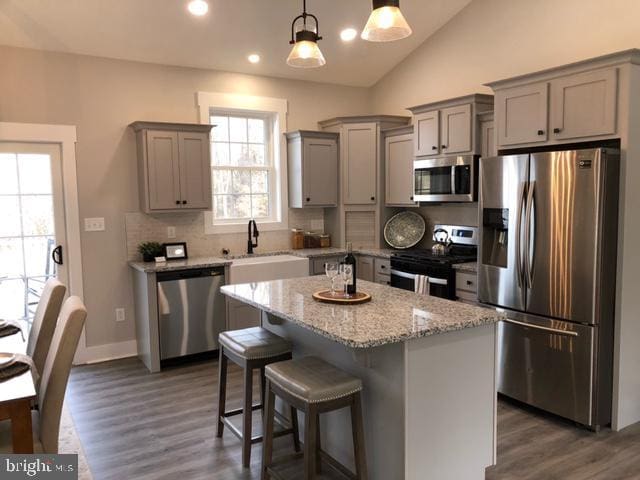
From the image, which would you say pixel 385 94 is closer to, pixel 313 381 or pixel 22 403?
pixel 313 381

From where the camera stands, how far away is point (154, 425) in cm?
342

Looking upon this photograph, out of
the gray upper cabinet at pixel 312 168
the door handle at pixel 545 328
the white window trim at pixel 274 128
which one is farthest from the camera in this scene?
the gray upper cabinet at pixel 312 168

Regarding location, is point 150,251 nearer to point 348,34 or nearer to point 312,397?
point 348,34

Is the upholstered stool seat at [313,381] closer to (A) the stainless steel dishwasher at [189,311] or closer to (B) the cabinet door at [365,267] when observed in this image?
(A) the stainless steel dishwasher at [189,311]

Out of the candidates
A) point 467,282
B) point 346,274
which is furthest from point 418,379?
point 467,282

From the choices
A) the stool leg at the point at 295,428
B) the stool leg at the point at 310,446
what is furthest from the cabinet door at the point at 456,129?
the stool leg at the point at 310,446

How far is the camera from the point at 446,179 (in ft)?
15.2

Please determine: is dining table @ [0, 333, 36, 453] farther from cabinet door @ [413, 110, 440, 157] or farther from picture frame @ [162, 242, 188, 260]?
cabinet door @ [413, 110, 440, 157]

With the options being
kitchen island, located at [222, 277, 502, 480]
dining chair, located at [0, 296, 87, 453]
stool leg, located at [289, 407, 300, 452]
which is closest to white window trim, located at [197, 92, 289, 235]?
stool leg, located at [289, 407, 300, 452]

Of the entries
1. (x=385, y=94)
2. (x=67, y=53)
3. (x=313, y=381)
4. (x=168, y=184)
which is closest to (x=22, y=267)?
(x=168, y=184)

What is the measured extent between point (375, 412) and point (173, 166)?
315 cm

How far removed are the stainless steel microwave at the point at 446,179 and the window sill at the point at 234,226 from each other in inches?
60.9

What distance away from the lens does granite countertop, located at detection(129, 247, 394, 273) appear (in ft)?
14.6

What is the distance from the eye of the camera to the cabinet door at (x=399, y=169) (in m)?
5.27
